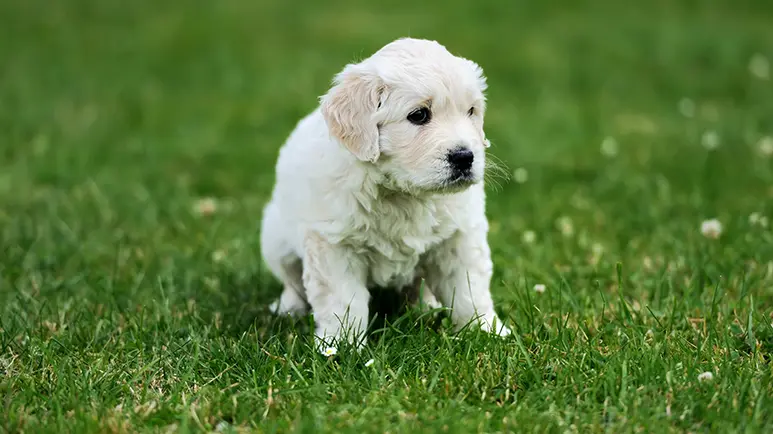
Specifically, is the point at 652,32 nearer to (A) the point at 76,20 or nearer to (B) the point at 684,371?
(A) the point at 76,20

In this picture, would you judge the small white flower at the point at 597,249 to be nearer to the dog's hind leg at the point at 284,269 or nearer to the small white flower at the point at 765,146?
the dog's hind leg at the point at 284,269

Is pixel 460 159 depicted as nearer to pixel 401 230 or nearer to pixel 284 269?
pixel 401 230

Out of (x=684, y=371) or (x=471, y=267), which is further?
(x=471, y=267)

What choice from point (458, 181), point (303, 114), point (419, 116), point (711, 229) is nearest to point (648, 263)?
point (711, 229)

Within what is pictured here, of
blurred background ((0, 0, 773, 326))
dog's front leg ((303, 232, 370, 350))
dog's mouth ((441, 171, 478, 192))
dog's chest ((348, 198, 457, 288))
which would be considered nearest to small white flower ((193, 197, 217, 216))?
blurred background ((0, 0, 773, 326))

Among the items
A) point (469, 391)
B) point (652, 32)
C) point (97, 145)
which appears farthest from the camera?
point (652, 32)

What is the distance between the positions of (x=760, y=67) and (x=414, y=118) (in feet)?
21.4

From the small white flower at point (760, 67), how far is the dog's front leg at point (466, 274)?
5939mm

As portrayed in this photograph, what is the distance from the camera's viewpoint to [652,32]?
10.3 m

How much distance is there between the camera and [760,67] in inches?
350

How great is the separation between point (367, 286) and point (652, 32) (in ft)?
24.5

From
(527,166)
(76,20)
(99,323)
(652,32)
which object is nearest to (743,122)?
(527,166)

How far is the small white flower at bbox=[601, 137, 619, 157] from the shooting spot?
6.14m

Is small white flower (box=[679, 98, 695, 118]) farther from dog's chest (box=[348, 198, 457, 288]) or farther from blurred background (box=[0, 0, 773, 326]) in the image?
dog's chest (box=[348, 198, 457, 288])
